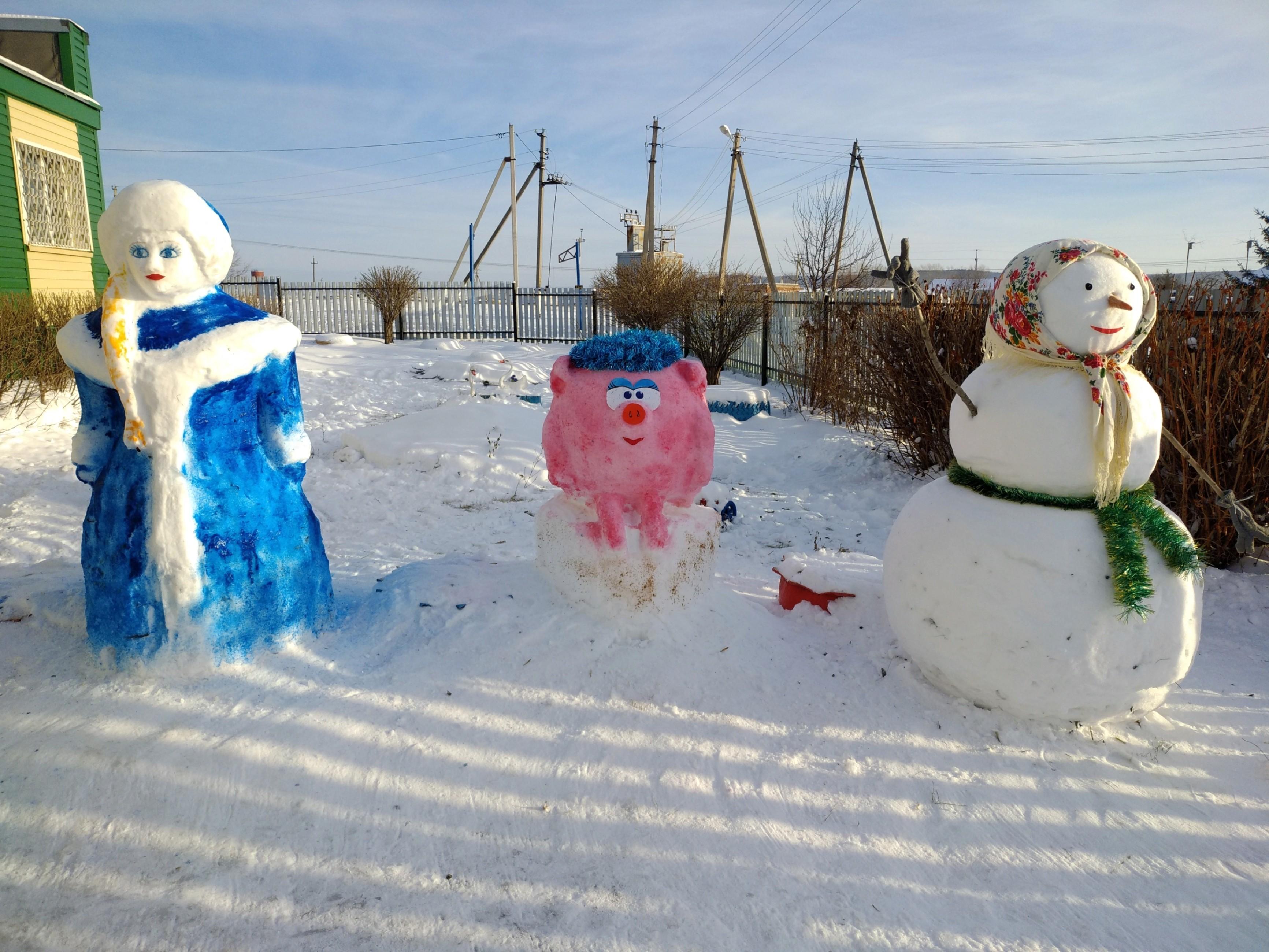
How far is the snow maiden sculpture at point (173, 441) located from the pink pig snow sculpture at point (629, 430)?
1.06 m

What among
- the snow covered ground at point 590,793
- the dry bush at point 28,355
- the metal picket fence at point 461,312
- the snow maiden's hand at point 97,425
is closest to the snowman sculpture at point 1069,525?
the snow covered ground at point 590,793

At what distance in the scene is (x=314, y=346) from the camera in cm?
1504

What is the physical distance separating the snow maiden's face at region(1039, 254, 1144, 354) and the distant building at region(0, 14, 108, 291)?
40.7 ft

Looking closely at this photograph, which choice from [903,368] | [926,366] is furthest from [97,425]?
[903,368]

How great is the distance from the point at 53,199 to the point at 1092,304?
1378 centimetres

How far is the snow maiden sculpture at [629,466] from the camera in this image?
2.85 metres

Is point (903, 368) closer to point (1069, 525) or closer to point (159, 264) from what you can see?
point (1069, 525)

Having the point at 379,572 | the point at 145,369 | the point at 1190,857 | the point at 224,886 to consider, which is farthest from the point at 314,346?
the point at 1190,857

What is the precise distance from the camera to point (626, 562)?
2.93 metres

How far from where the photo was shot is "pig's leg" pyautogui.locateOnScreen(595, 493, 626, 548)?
292cm

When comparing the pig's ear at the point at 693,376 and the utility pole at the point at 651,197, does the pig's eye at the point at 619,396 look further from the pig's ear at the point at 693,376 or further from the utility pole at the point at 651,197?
the utility pole at the point at 651,197

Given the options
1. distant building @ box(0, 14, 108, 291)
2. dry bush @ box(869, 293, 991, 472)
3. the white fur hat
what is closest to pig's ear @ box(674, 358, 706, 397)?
the white fur hat

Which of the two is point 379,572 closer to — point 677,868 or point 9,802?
point 9,802

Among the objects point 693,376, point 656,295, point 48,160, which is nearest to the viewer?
point 693,376
